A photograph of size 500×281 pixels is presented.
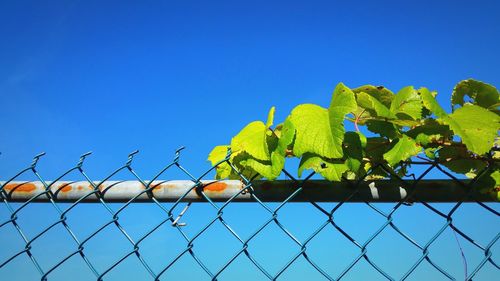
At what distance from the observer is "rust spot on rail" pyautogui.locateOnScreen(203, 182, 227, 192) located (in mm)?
1622

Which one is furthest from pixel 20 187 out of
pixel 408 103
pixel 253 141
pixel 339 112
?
pixel 408 103

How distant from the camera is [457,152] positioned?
1.57m

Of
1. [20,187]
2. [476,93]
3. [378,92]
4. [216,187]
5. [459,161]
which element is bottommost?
[459,161]

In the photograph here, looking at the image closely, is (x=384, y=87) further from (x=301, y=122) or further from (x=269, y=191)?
(x=269, y=191)

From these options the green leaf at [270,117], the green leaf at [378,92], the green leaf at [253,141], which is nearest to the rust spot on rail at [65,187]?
the green leaf at [253,141]

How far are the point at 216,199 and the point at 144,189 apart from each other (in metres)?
0.33

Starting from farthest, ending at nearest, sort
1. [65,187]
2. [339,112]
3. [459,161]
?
[65,187] → [459,161] → [339,112]

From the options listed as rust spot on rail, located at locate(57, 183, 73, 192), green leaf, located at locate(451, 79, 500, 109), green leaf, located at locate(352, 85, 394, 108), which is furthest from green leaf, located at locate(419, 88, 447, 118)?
rust spot on rail, located at locate(57, 183, 73, 192)

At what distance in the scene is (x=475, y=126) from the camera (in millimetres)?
1412

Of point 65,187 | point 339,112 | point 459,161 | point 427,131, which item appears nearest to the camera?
point 339,112

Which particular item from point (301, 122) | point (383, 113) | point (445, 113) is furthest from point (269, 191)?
point (445, 113)

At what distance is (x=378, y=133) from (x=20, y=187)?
1695mm

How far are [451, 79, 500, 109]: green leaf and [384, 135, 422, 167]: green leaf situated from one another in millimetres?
283

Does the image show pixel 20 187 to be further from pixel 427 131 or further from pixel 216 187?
pixel 427 131
